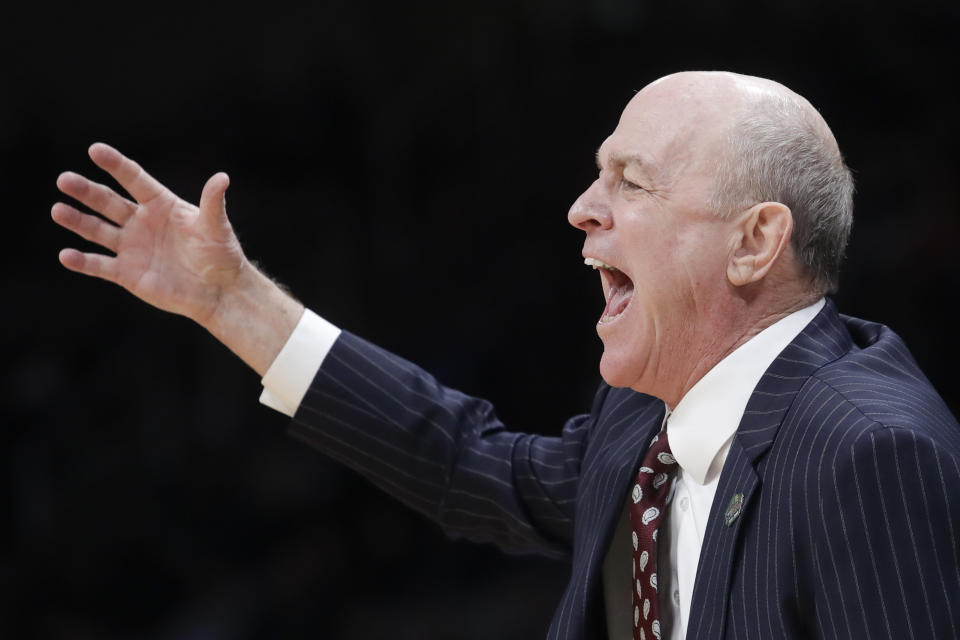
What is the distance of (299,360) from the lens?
6.36 ft

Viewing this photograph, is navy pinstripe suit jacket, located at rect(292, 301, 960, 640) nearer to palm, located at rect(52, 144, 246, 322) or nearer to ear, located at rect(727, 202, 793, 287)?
ear, located at rect(727, 202, 793, 287)

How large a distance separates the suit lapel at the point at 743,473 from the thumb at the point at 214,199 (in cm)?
83

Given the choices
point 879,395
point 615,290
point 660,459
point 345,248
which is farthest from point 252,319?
point 345,248

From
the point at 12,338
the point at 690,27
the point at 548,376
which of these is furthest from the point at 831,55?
the point at 12,338

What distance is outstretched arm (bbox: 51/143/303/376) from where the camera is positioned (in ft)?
6.18

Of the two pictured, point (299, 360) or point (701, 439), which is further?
point (299, 360)

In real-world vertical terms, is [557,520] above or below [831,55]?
below

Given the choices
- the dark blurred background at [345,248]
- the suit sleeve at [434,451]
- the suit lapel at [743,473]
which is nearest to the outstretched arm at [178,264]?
the suit sleeve at [434,451]

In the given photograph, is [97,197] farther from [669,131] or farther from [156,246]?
[669,131]

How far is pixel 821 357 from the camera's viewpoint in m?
1.52

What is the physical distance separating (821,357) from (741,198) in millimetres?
228

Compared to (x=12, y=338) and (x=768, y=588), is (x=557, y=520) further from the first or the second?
(x=12, y=338)

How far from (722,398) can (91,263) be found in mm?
996

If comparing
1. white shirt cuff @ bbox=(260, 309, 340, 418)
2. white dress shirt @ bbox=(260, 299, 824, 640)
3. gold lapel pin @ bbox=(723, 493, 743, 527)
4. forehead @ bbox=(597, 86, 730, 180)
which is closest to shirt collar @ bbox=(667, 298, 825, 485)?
white dress shirt @ bbox=(260, 299, 824, 640)
